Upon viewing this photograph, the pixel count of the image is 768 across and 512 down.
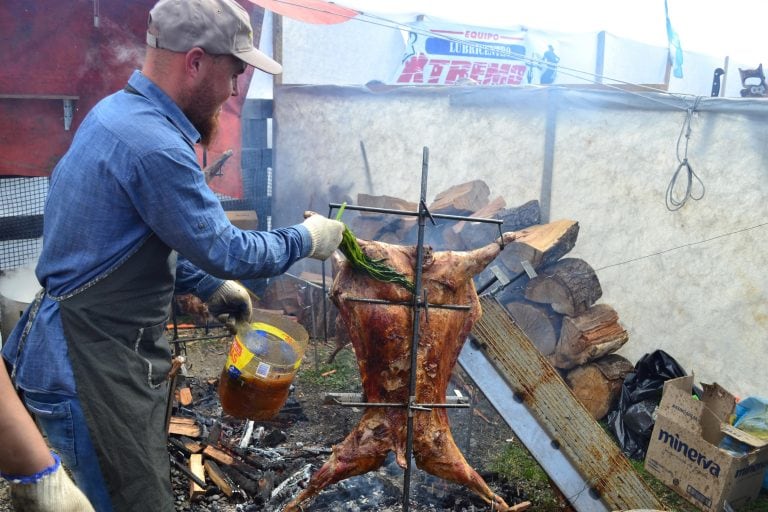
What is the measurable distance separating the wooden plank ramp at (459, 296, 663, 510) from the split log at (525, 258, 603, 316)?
2.40 meters

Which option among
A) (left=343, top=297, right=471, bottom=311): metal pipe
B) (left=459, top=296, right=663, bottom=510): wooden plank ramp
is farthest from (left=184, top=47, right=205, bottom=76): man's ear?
(left=459, top=296, right=663, bottom=510): wooden plank ramp

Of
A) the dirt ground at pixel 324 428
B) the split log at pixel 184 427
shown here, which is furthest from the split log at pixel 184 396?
the split log at pixel 184 427

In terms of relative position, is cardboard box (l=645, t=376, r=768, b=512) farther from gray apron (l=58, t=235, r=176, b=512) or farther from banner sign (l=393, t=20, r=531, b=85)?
banner sign (l=393, t=20, r=531, b=85)

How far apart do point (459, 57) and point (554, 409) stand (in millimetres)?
9293

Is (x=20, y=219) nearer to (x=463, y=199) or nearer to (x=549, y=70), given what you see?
(x=463, y=199)

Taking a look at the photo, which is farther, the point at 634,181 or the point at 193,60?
the point at 634,181

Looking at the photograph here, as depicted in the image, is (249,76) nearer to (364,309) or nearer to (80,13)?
(80,13)

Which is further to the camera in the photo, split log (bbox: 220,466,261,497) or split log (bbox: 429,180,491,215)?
split log (bbox: 429,180,491,215)

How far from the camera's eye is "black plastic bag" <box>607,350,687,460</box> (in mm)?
5582

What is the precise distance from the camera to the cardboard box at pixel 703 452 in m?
4.77

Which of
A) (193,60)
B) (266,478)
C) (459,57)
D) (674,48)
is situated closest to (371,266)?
(193,60)

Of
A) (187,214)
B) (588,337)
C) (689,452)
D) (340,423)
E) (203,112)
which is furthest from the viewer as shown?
(588,337)

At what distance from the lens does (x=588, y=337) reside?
6.00 metres

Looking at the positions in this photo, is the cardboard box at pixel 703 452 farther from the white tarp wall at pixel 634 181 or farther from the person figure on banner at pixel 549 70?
the person figure on banner at pixel 549 70
